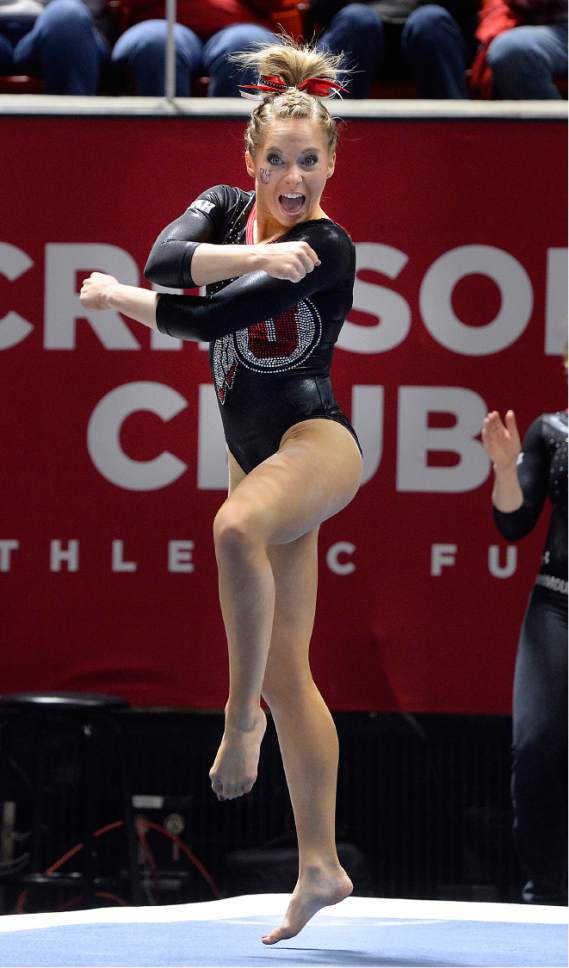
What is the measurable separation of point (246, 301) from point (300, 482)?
335 millimetres

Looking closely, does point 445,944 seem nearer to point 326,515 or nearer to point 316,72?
point 326,515

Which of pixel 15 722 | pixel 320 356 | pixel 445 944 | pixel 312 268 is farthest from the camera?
pixel 15 722

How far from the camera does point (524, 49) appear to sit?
16.0 feet

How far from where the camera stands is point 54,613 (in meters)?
4.91

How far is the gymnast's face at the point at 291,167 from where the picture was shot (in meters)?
2.86

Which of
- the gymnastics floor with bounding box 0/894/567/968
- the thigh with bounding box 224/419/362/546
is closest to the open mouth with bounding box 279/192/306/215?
the thigh with bounding box 224/419/362/546

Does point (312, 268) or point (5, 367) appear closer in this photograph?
point (312, 268)

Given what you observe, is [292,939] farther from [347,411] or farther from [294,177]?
[347,411]

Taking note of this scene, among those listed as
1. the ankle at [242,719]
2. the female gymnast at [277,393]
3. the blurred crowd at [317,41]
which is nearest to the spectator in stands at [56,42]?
the blurred crowd at [317,41]

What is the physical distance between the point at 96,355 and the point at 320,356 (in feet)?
6.95

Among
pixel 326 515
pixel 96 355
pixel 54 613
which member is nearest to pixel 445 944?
pixel 326 515

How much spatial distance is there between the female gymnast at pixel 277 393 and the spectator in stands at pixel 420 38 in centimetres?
197

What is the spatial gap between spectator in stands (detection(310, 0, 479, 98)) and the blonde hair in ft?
6.40

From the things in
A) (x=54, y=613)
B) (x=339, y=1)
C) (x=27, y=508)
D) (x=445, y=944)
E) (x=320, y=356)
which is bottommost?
(x=445, y=944)
